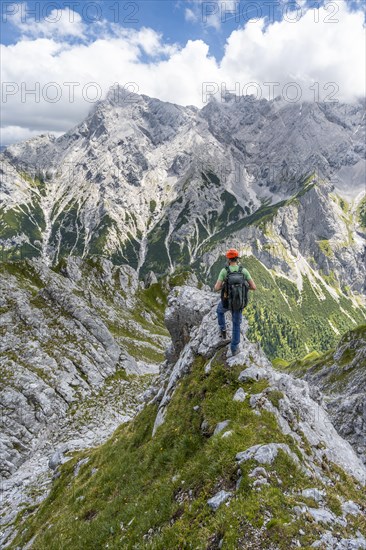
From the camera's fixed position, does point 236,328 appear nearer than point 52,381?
Yes

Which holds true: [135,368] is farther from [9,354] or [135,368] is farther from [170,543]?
[170,543]

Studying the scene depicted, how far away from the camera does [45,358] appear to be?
54781 mm

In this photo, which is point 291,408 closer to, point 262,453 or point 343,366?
point 262,453

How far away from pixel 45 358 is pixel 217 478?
47231 millimetres

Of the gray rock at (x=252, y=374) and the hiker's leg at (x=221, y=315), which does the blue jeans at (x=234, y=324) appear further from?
the gray rock at (x=252, y=374)

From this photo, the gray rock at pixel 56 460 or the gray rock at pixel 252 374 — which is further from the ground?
the gray rock at pixel 56 460

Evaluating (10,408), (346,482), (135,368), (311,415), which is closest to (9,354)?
(10,408)

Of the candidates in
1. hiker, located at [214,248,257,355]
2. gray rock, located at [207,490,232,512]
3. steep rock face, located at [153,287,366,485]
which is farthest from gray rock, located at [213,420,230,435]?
hiker, located at [214,248,257,355]

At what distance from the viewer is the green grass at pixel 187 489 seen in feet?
37.8

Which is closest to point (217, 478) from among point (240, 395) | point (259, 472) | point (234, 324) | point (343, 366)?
point (259, 472)

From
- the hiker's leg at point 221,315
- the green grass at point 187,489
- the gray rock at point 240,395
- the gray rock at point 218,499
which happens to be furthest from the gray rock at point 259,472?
the hiker's leg at point 221,315

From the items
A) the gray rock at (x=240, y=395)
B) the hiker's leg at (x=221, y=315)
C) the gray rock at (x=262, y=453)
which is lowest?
the gray rock at (x=262, y=453)

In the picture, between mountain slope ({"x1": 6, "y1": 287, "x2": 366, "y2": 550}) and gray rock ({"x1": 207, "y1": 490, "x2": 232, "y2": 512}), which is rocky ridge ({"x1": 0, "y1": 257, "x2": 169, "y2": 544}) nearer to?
mountain slope ({"x1": 6, "y1": 287, "x2": 366, "y2": 550})

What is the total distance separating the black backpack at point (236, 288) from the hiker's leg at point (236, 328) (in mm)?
365
